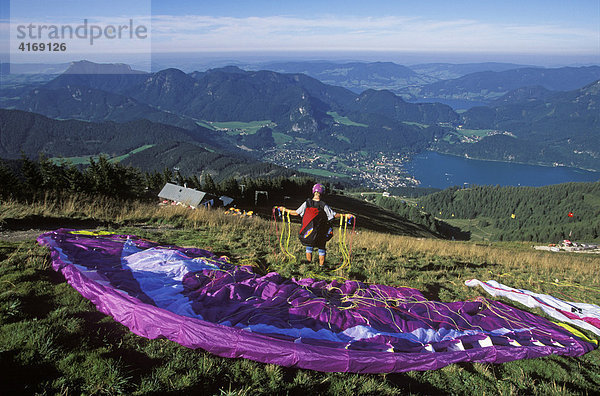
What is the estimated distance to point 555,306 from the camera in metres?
8.48

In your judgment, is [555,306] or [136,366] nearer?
[136,366]

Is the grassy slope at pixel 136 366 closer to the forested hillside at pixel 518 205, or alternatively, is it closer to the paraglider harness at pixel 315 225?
the paraglider harness at pixel 315 225

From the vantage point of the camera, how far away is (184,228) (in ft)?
40.4

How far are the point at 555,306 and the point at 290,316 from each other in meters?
7.60

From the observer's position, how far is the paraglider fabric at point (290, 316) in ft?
16.0

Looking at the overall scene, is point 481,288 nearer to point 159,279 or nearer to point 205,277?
point 205,277

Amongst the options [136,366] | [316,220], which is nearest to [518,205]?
[316,220]

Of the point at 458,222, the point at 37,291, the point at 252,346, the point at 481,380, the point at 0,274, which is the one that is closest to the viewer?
the point at 252,346

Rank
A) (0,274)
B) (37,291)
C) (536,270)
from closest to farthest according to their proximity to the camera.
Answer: (37,291), (0,274), (536,270)

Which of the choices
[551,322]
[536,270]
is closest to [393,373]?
[551,322]

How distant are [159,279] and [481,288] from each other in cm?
907

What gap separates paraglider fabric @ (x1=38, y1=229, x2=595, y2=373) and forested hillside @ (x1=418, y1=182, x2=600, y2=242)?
424 feet

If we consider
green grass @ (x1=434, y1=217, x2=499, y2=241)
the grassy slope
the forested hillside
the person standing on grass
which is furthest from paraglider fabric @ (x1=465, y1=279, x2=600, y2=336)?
green grass @ (x1=434, y1=217, x2=499, y2=241)

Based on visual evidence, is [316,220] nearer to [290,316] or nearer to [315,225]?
[315,225]
